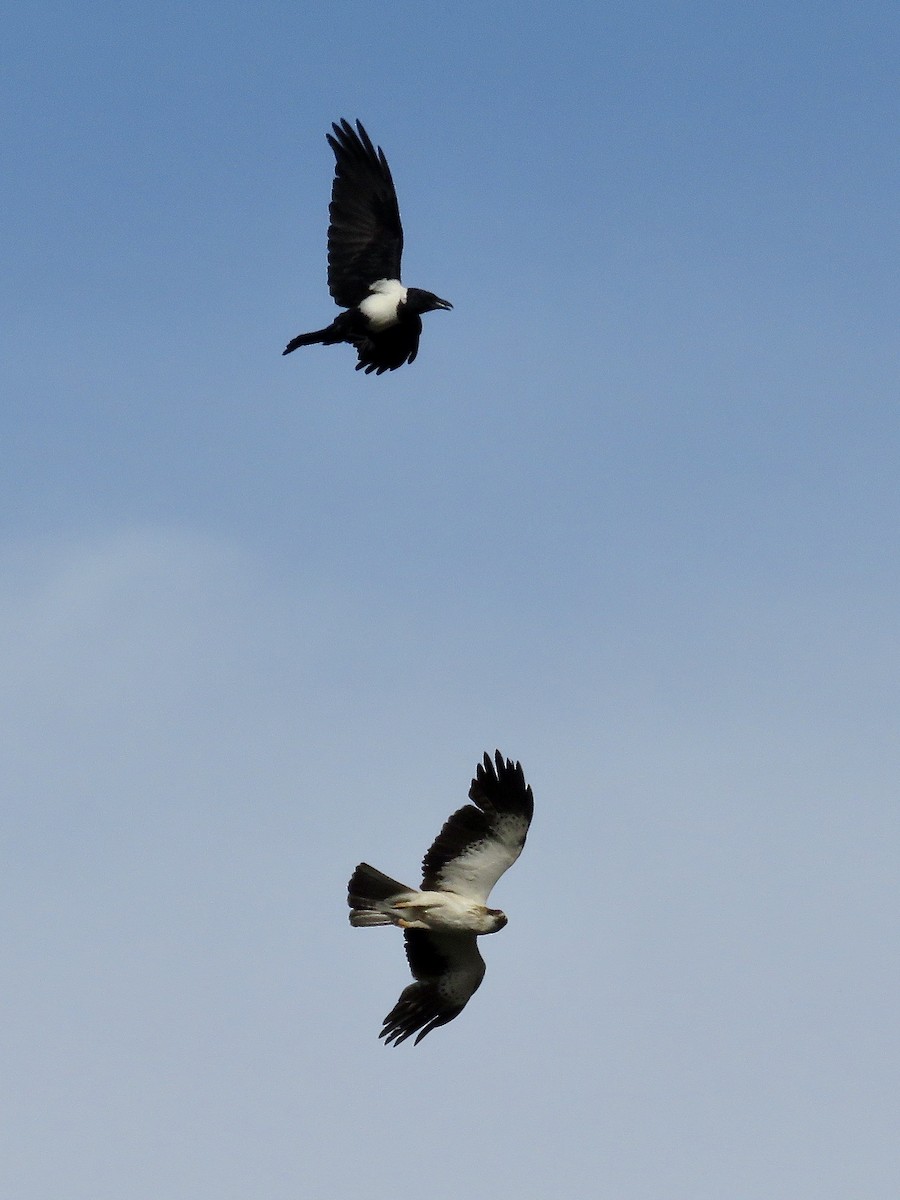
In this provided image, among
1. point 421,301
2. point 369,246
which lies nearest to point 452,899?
point 421,301

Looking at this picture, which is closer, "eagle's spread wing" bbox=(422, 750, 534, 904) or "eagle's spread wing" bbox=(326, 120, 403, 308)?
"eagle's spread wing" bbox=(422, 750, 534, 904)

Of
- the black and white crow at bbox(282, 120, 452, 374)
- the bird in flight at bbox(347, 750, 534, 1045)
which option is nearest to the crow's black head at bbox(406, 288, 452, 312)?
the black and white crow at bbox(282, 120, 452, 374)

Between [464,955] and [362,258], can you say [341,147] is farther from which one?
[464,955]

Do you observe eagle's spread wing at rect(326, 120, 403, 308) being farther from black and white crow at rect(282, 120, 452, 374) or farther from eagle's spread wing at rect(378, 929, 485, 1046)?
eagle's spread wing at rect(378, 929, 485, 1046)

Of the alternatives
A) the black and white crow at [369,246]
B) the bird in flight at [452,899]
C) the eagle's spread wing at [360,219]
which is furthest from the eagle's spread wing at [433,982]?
the eagle's spread wing at [360,219]

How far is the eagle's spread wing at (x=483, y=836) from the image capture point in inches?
601

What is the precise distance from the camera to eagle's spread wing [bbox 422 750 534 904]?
15.3 m

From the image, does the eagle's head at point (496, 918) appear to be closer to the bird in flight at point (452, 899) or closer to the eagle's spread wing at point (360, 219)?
the bird in flight at point (452, 899)

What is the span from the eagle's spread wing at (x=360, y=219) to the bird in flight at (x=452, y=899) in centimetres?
607

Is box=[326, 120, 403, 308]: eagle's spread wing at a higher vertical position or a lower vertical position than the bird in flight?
higher

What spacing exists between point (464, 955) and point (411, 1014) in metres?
0.74

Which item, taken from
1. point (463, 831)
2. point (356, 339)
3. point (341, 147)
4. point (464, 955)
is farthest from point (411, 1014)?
point (341, 147)

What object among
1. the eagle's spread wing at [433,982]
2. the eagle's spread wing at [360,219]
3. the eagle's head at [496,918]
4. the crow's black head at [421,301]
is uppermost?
the eagle's spread wing at [360,219]

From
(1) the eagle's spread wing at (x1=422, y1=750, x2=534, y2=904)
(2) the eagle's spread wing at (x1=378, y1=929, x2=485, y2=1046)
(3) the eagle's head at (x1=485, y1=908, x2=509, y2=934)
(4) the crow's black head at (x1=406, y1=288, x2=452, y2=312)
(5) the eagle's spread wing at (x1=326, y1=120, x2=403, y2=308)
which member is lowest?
(2) the eagle's spread wing at (x1=378, y1=929, x2=485, y2=1046)
